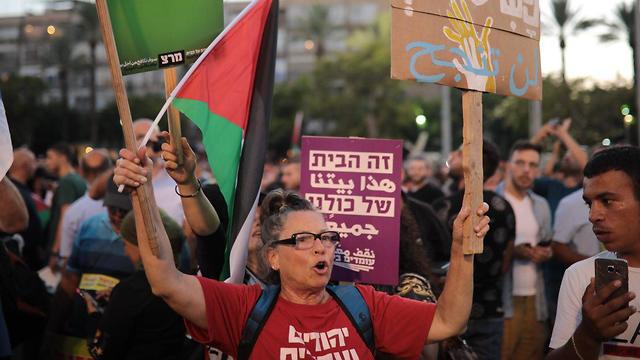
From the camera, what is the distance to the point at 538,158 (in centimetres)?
800

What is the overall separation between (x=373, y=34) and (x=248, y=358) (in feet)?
245

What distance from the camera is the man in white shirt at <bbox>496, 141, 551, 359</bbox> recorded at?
747cm

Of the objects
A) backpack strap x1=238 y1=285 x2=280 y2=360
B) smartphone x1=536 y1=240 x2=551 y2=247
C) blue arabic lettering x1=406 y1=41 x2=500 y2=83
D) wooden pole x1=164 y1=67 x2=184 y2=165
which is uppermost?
blue arabic lettering x1=406 y1=41 x2=500 y2=83

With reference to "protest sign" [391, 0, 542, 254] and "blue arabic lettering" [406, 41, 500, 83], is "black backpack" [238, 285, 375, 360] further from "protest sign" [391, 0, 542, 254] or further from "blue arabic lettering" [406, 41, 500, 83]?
"blue arabic lettering" [406, 41, 500, 83]

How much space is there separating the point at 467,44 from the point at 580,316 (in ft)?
3.88

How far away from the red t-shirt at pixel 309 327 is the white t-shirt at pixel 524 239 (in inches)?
157

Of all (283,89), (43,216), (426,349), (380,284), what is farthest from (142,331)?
(283,89)

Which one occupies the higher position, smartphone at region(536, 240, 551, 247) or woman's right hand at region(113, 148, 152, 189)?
woman's right hand at region(113, 148, 152, 189)

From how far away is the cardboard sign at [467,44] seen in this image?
3.64 m

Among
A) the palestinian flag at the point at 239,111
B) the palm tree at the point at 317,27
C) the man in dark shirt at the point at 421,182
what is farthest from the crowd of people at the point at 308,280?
the palm tree at the point at 317,27

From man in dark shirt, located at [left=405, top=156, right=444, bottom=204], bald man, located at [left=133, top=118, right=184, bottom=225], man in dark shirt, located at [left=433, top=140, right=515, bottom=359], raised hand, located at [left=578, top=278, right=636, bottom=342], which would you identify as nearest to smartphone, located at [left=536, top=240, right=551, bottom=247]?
man in dark shirt, located at [left=433, top=140, right=515, bottom=359]

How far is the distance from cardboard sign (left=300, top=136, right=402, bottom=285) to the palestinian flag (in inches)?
28.1

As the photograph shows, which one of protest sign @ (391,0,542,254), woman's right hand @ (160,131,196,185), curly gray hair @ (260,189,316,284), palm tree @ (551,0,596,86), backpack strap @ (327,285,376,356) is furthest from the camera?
palm tree @ (551,0,596,86)

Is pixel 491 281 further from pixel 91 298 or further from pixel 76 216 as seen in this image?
pixel 76 216
